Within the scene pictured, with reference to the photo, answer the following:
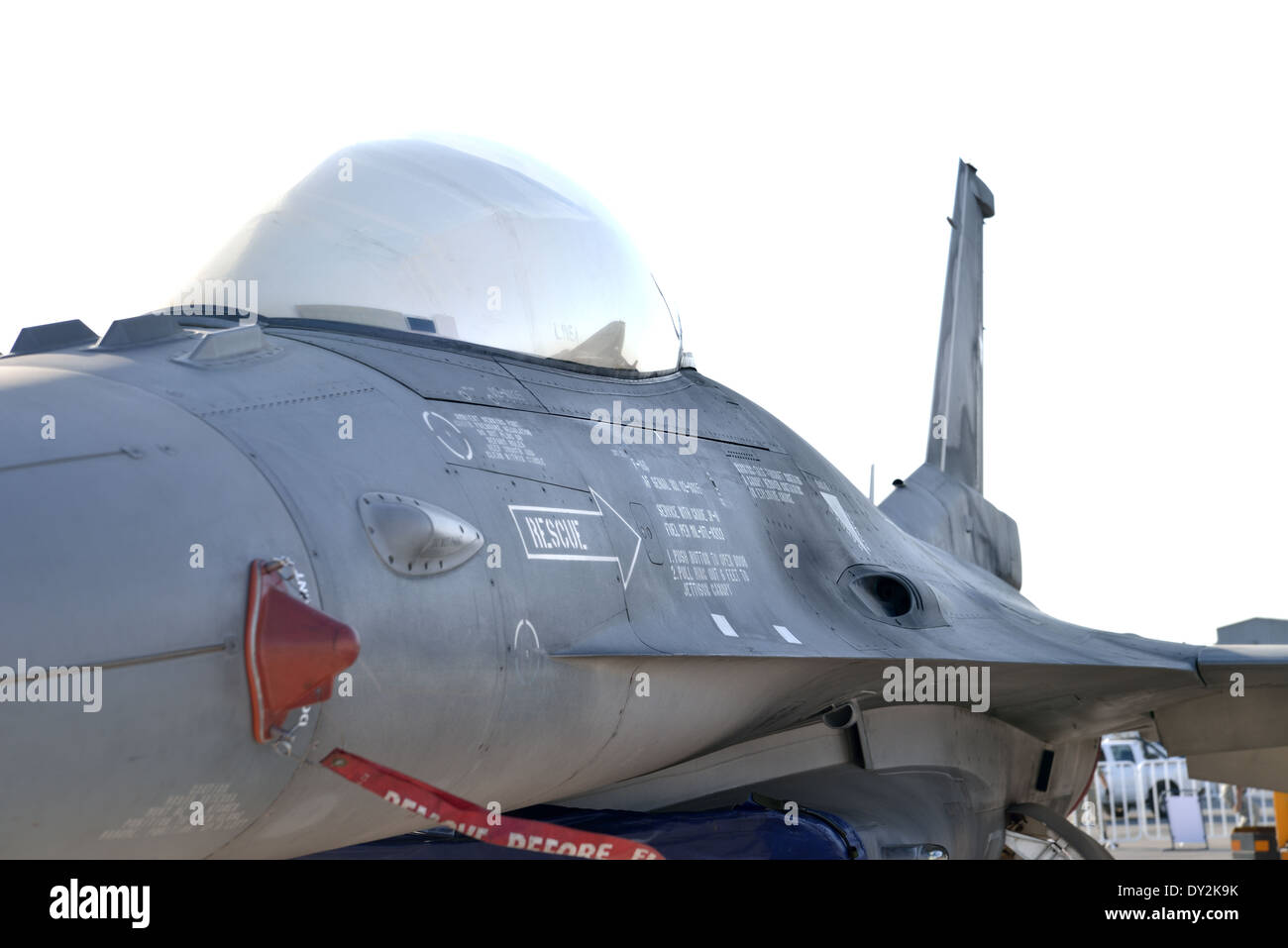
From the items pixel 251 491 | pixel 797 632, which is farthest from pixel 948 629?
pixel 251 491

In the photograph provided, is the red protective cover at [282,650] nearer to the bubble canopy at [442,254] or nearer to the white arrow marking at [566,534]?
the white arrow marking at [566,534]

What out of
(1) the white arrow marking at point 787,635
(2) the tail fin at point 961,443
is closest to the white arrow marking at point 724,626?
(1) the white arrow marking at point 787,635

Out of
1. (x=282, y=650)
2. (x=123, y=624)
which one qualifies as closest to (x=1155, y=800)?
(x=282, y=650)

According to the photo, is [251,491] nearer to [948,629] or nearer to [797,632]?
[797,632]

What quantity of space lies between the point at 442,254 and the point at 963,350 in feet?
28.4

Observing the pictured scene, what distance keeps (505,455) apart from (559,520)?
30cm

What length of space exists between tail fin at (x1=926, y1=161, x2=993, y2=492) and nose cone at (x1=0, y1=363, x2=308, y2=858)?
364 inches

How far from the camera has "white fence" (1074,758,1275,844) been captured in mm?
23328

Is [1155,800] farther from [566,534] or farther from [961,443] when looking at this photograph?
[566,534]

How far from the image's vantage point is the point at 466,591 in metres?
4.15

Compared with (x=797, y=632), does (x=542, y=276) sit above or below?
above

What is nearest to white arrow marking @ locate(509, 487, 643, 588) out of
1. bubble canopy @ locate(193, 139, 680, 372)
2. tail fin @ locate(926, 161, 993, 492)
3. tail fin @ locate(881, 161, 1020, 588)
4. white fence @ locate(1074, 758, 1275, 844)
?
bubble canopy @ locate(193, 139, 680, 372)

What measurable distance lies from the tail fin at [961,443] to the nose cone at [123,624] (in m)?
7.51
